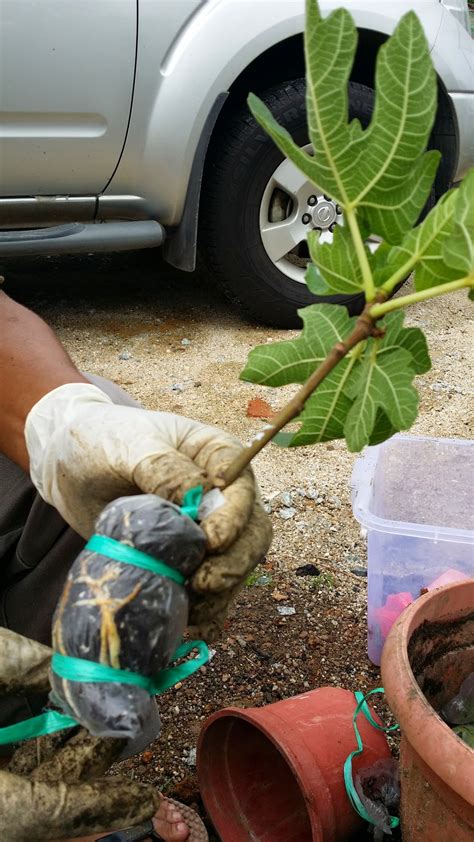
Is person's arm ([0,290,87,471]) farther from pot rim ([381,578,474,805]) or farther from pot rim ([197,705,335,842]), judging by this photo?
pot rim ([381,578,474,805])

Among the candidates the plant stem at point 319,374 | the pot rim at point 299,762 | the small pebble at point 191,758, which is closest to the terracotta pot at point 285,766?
the pot rim at point 299,762

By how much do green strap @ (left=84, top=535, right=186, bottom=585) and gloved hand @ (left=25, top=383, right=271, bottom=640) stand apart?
8 centimetres

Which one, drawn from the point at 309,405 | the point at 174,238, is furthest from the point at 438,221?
the point at 174,238

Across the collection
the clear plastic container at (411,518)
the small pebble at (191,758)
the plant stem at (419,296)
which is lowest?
the small pebble at (191,758)

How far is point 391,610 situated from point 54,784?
42.1 inches

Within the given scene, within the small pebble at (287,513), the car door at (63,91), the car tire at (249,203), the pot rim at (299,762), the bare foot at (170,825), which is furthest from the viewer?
the car tire at (249,203)

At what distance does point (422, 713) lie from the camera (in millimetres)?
1375

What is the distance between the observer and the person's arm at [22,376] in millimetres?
1613

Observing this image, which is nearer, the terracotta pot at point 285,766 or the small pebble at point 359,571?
the terracotta pot at point 285,766

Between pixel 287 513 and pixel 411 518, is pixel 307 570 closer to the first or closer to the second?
pixel 287 513

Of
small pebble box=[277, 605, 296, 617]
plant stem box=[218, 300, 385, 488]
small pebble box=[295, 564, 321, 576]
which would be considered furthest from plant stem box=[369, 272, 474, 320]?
small pebble box=[295, 564, 321, 576]

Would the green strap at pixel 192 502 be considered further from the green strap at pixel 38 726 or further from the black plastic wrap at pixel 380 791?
the black plastic wrap at pixel 380 791

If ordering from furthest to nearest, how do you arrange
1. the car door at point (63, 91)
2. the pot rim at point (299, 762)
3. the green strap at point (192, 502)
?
the car door at point (63, 91) < the pot rim at point (299, 762) < the green strap at point (192, 502)

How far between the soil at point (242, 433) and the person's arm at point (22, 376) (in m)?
0.84
